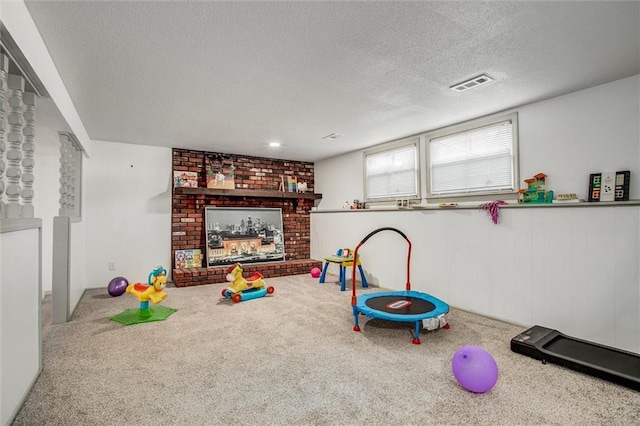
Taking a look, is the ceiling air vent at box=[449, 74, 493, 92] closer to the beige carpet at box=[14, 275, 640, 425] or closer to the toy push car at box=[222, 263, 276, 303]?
the beige carpet at box=[14, 275, 640, 425]

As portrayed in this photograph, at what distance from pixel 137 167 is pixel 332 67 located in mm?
4348

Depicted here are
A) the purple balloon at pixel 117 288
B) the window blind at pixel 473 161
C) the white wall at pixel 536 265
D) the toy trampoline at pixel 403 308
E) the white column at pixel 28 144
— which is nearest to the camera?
the white column at pixel 28 144

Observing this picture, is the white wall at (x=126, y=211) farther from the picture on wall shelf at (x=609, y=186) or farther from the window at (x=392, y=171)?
the picture on wall shelf at (x=609, y=186)

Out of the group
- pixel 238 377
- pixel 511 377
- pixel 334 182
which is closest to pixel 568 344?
pixel 511 377

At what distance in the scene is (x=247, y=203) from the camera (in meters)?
6.52

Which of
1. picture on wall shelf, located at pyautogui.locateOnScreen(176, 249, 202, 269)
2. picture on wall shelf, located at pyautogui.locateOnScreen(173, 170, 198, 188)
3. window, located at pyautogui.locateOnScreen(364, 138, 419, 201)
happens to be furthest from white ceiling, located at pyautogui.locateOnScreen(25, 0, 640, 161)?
picture on wall shelf, located at pyautogui.locateOnScreen(176, 249, 202, 269)

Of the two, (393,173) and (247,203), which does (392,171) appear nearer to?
(393,173)

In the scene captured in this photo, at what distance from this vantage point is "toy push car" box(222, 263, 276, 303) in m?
4.44

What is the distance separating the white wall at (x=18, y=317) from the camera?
5.98 ft

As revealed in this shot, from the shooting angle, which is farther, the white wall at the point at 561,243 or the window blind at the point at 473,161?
the window blind at the point at 473,161

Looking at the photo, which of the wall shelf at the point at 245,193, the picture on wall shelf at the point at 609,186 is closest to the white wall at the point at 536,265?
the picture on wall shelf at the point at 609,186

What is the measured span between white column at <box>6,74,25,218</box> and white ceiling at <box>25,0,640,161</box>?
15.9 inches

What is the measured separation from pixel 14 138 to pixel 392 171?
15.1 ft

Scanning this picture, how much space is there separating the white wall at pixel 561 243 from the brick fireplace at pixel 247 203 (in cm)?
303
